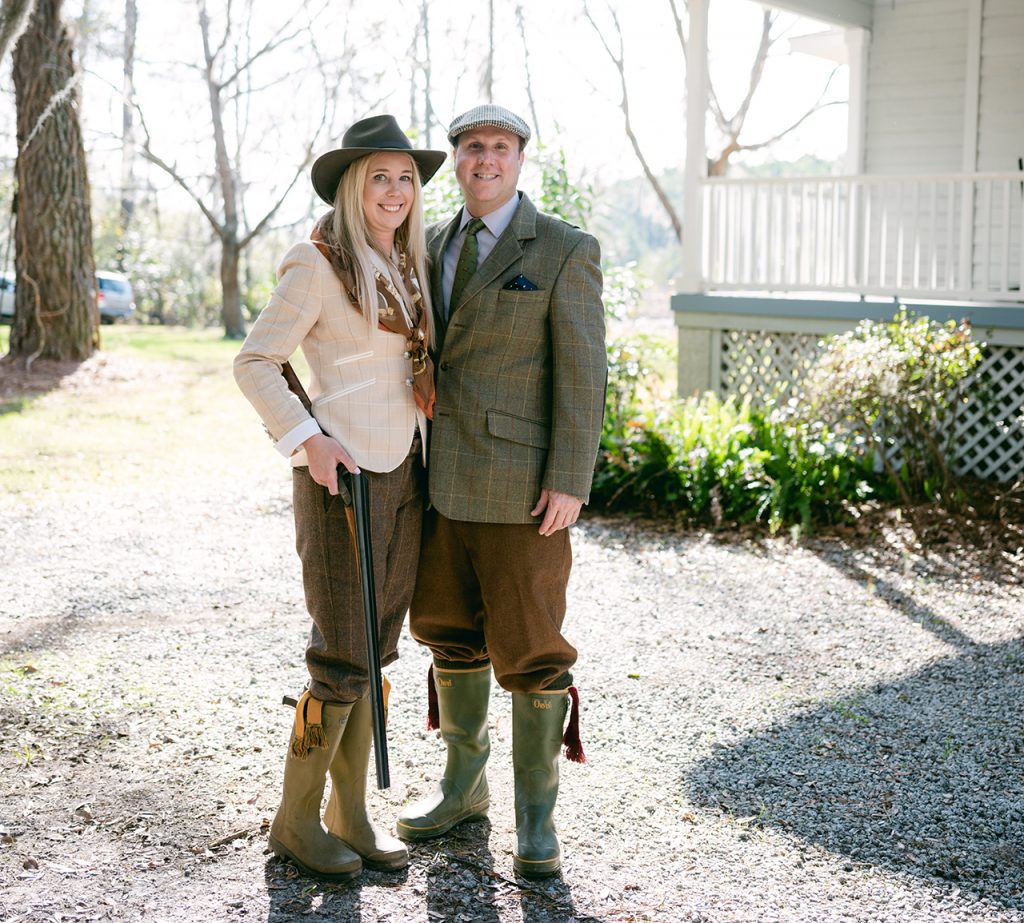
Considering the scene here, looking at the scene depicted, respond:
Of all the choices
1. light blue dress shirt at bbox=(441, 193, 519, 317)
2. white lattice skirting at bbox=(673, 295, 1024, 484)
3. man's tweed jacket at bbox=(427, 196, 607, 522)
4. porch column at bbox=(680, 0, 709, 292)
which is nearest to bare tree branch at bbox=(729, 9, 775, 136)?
porch column at bbox=(680, 0, 709, 292)

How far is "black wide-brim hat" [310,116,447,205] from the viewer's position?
2.89m

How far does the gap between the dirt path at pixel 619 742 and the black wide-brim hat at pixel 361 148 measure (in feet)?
5.85

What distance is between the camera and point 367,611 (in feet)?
9.53

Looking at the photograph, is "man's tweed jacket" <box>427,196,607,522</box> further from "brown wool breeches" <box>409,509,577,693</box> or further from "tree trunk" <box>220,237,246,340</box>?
"tree trunk" <box>220,237,246,340</box>

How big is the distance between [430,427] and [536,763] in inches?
37.2

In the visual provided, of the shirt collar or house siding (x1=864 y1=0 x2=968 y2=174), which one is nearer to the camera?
the shirt collar

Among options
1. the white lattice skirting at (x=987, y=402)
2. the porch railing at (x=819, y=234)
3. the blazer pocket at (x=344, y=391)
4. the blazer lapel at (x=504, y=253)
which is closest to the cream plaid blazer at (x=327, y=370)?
the blazer pocket at (x=344, y=391)

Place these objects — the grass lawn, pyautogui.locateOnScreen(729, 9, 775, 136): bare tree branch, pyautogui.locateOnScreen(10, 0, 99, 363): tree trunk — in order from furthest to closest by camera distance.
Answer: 1. pyautogui.locateOnScreen(729, 9, 775, 136): bare tree branch
2. pyautogui.locateOnScreen(10, 0, 99, 363): tree trunk
3. the grass lawn

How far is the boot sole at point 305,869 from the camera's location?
3051mm

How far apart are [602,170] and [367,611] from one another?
1287 inches

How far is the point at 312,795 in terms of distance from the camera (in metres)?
3.08

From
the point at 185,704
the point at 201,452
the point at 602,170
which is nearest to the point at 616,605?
the point at 185,704

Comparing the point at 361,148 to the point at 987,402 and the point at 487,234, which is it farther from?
the point at 987,402

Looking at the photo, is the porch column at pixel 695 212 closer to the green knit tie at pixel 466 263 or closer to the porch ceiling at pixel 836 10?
the porch ceiling at pixel 836 10
